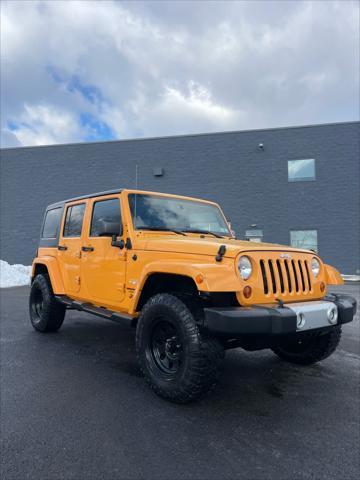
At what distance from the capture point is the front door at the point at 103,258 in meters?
3.46

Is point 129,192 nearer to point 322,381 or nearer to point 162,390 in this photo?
point 162,390

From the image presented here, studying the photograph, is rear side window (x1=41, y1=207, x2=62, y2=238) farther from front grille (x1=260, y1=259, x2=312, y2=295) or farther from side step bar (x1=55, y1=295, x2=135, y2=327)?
front grille (x1=260, y1=259, x2=312, y2=295)

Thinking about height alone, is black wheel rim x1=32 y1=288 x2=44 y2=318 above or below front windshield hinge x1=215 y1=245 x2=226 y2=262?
below

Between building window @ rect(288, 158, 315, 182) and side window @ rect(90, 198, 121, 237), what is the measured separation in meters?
A: 14.4

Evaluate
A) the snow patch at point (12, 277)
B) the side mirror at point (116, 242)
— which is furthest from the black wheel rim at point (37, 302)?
the snow patch at point (12, 277)

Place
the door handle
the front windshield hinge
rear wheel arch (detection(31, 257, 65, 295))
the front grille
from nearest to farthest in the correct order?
1. the front windshield hinge
2. the front grille
3. the door handle
4. rear wheel arch (detection(31, 257, 65, 295))

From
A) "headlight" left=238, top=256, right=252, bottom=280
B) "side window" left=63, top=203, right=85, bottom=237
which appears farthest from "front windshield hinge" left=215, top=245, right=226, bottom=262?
"side window" left=63, top=203, right=85, bottom=237

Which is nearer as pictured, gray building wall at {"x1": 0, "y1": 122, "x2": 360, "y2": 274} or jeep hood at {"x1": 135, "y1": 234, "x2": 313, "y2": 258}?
jeep hood at {"x1": 135, "y1": 234, "x2": 313, "y2": 258}

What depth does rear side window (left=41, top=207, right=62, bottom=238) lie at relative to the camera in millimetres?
5082

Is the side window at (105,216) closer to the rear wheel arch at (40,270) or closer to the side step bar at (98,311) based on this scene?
the side step bar at (98,311)

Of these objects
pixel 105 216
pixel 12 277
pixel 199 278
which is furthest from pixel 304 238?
pixel 199 278

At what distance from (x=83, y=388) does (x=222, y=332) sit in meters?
1.60

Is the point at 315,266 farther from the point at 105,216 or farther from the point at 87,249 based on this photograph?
the point at 87,249

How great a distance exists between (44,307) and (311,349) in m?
3.67
